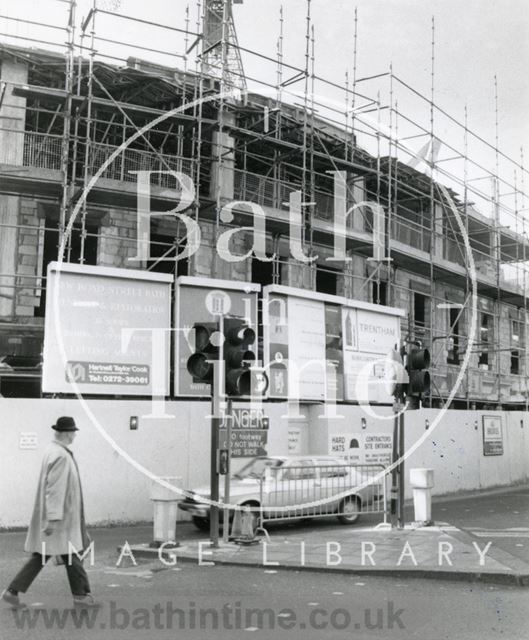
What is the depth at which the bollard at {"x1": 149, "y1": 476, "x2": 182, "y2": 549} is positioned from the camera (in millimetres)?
11242

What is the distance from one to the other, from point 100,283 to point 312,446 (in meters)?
6.40

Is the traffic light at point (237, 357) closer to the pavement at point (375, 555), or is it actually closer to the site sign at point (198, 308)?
the pavement at point (375, 555)

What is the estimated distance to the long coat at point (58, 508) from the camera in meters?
7.39

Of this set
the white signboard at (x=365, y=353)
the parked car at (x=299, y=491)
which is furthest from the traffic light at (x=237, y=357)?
the white signboard at (x=365, y=353)

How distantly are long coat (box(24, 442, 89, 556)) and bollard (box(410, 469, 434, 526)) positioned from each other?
7.11 metres

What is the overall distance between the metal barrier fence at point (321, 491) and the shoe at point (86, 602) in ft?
19.1

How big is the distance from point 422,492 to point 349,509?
2217mm

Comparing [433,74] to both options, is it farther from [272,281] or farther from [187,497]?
[187,497]

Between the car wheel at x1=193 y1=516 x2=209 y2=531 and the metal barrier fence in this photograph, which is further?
the car wheel at x1=193 y1=516 x2=209 y2=531

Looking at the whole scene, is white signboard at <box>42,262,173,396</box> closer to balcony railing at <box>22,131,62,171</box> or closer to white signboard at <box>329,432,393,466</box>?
balcony railing at <box>22,131,62,171</box>

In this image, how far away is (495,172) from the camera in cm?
3017

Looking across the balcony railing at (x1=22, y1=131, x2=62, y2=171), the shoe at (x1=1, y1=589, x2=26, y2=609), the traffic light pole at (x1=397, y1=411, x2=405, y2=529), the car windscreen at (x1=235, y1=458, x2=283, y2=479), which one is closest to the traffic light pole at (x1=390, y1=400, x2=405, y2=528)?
the traffic light pole at (x1=397, y1=411, x2=405, y2=529)

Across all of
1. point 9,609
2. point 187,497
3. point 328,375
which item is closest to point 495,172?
point 328,375

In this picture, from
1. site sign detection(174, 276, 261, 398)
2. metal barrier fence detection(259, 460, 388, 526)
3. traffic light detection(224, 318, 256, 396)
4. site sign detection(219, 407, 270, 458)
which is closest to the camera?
traffic light detection(224, 318, 256, 396)
